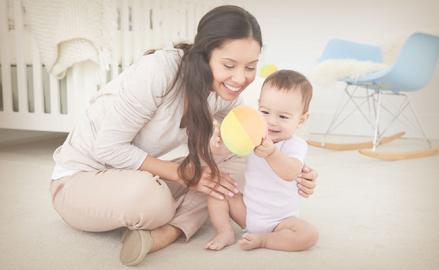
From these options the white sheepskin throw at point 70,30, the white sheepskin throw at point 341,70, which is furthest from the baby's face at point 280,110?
the white sheepskin throw at point 341,70

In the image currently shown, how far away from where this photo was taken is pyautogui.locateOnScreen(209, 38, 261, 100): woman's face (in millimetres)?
871

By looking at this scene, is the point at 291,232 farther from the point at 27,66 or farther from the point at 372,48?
the point at 372,48

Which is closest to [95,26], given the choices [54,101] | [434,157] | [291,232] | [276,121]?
[54,101]

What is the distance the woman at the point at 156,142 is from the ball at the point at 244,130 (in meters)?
0.12

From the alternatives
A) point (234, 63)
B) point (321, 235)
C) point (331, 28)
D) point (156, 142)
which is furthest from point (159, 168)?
point (331, 28)

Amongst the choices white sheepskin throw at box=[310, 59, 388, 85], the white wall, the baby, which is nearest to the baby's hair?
the baby

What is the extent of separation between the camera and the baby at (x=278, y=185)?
2.99ft

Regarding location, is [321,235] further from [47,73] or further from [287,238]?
[47,73]

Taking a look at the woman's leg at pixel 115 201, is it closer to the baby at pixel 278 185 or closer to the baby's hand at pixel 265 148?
the baby at pixel 278 185

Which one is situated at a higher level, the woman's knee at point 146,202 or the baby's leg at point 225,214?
the woman's knee at point 146,202

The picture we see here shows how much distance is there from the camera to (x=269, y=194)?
936 millimetres

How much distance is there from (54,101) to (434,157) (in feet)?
6.17

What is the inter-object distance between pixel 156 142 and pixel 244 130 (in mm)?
307

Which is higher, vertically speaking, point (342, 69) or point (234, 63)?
point (234, 63)
